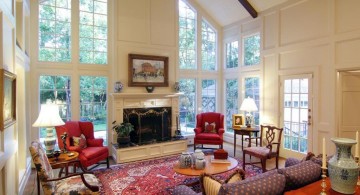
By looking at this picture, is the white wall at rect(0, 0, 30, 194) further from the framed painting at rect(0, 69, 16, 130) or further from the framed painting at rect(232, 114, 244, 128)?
the framed painting at rect(232, 114, 244, 128)

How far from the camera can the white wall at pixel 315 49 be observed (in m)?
4.07

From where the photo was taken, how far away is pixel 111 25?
5.38 m

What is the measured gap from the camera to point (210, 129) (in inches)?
224

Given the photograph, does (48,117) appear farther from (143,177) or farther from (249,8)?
(249,8)

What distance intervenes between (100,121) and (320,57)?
16.6 feet

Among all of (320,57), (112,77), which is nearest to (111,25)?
(112,77)

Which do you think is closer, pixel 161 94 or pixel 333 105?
pixel 333 105

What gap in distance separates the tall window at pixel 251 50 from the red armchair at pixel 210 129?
176 cm

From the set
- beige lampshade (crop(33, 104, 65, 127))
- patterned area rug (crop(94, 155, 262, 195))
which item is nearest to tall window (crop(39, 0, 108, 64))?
beige lampshade (crop(33, 104, 65, 127))

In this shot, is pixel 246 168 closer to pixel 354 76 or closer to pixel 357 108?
pixel 357 108

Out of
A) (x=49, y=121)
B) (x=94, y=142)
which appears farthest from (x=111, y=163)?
(x=49, y=121)

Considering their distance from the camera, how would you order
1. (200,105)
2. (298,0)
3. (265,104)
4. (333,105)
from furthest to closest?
(200,105)
(265,104)
(298,0)
(333,105)

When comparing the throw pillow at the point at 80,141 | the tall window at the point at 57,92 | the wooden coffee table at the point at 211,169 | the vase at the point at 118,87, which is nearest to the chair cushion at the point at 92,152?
the throw pillow at the point at 80,141

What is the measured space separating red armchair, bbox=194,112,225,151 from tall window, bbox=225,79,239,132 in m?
1.04
